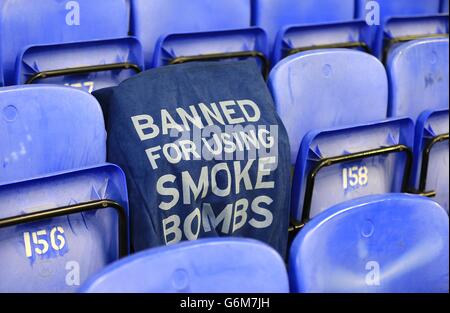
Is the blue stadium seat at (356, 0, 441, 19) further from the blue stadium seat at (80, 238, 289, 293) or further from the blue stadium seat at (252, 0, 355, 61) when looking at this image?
the blue stadium seat at (80, 238, 289, 293)

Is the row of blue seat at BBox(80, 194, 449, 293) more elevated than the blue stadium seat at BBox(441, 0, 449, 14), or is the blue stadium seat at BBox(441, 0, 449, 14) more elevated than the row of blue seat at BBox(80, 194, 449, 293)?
the blue stadium seat at BBox(441, 0, 449, 14)

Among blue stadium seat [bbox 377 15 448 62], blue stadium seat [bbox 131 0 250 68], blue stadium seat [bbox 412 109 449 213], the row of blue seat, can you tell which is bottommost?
blue stadium seat [bbox 412 109 449 213]

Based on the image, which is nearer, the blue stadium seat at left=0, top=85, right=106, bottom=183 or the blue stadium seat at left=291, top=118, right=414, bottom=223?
the blue stadium seat at left=0, top=85, right=106, bottom=183

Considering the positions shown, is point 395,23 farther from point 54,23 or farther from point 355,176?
point 54,23

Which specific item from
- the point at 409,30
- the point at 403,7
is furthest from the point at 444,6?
the point at 409,30

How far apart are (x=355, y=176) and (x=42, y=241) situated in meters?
0.58

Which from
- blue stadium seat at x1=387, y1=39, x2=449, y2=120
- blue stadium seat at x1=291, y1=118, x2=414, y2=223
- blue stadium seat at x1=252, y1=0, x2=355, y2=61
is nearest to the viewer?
blue stadium seat at x1=291, y1=118, x2=414, y2=223

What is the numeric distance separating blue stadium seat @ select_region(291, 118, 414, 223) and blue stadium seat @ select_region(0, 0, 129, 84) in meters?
0.53

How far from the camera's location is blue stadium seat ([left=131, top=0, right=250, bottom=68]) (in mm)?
1646

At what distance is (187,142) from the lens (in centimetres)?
117

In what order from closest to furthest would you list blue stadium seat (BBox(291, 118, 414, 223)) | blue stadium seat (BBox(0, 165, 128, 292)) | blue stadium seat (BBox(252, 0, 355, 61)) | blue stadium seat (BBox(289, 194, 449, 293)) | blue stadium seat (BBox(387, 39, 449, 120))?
blue stadium seat (BBox(289, 194, 449, 293)) → blue stadium seat (BBox(0, 165, 128, 292)) → blue stadium seat (BBox(291, 118, 414, 223)) → blue stadium seat (BBox(387, 39, 449, 120)) → blue stadium seat (BBox(252, 0, 355, 61))

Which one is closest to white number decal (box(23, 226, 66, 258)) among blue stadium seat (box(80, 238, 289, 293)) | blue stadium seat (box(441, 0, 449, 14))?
blue stadium seat (box(80, 238, 289, 293))
